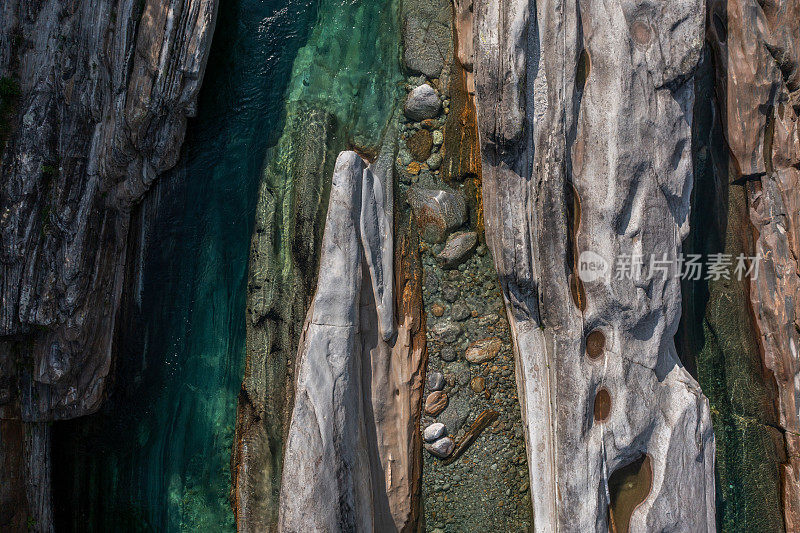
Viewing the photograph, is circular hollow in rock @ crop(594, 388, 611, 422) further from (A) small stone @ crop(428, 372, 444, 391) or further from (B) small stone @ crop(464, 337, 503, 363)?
(A) small stone @ crop(428, 372, 444, 391)

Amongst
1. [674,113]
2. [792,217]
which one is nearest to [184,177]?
[674,113]

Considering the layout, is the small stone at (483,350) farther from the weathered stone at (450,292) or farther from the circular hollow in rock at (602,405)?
the circular hollow in rock at (602,405)

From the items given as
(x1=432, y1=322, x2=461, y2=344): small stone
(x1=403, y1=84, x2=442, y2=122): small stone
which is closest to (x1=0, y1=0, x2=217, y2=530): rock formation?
(x1=403, y1=84, x2=442, y2=122): small stone

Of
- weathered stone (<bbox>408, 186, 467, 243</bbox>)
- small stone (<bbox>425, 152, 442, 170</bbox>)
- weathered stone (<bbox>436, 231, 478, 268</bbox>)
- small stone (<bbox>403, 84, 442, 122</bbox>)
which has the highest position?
small stone (<bbox>403, 84, 442, 122</bbox>)

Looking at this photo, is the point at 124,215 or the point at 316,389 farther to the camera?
the point at 124,215

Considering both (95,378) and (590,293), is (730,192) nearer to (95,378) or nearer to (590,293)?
(590,293)

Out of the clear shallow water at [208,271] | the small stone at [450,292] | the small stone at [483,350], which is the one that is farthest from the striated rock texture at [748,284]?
the clear shallow water at [208,271]

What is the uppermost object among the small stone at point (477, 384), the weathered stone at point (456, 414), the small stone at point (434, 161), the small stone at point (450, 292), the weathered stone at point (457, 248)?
the small stone at point (434, 161)
